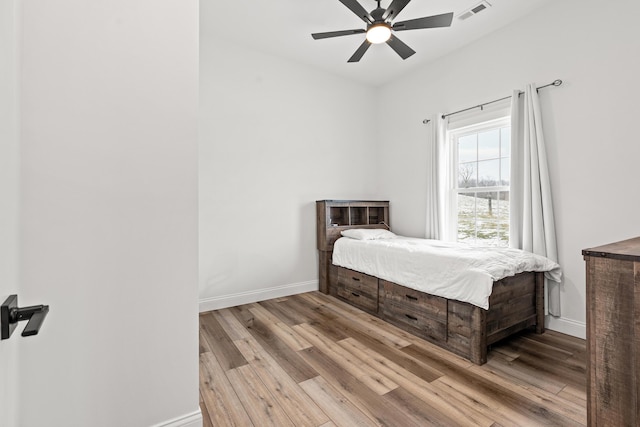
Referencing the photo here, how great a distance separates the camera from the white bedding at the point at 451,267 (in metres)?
2.10

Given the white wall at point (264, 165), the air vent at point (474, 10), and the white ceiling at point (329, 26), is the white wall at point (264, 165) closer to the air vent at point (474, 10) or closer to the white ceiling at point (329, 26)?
the white ceiling at point (329, 26)

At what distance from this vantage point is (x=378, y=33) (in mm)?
2465

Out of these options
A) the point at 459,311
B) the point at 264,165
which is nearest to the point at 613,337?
the point at 459,311

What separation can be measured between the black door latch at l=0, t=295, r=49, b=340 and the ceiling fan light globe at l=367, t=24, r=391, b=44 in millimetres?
2698

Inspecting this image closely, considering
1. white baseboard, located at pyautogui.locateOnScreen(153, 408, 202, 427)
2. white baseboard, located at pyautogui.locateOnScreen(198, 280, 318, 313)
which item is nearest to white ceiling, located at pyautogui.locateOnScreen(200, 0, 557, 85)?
white baseboard, located at pyautogui.locateOnScreen(198, 280, 318, 313)

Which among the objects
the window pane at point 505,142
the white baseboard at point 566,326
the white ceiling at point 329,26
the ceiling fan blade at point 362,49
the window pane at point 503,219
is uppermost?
the white ceiling at point 329,26

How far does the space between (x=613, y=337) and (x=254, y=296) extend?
3.04m

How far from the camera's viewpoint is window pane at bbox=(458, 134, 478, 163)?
3.43 m

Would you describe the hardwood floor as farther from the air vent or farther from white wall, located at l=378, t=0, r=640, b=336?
the air vent

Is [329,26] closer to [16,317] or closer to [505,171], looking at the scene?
[505,171]

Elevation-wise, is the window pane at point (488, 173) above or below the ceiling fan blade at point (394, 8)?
below

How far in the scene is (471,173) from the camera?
3.46 meters

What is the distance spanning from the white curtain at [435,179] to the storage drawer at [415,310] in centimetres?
118

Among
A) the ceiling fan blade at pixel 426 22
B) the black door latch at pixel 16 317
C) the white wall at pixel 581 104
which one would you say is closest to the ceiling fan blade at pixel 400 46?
the ceiling fan blade at pixel 426 22
